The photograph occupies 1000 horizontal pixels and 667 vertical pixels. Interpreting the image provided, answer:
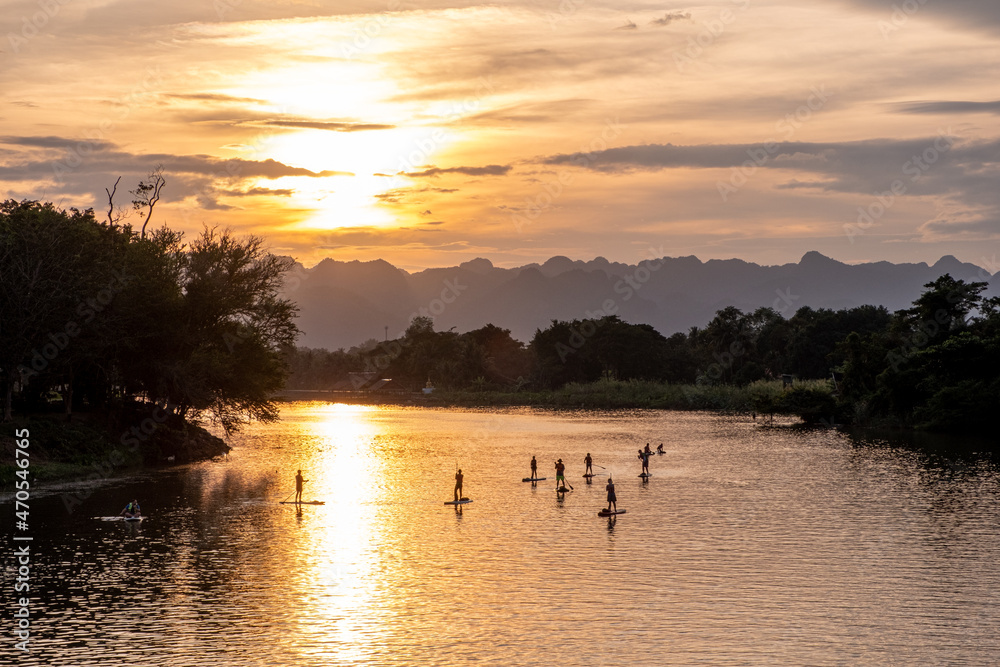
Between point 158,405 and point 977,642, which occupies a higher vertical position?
point 158,405

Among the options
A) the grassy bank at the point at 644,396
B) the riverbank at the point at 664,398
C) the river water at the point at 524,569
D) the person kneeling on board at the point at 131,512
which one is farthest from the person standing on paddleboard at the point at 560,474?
the grassy bank at the point at 644,396

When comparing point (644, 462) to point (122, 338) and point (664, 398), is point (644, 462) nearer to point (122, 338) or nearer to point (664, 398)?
point (122, 338)

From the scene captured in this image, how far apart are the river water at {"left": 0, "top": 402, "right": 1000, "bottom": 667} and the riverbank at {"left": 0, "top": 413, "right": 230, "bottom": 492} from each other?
8.68ft

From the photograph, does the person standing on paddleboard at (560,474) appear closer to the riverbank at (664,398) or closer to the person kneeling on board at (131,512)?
the person kneeling on board at (131,512)

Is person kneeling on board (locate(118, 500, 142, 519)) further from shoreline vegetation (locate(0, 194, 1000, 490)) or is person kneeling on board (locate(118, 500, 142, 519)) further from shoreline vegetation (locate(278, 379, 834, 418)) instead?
shoreline vegetation (locate(278, 379, 834, 418))

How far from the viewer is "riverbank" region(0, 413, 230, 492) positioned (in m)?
59.5

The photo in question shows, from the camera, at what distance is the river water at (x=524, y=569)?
89.9 feet

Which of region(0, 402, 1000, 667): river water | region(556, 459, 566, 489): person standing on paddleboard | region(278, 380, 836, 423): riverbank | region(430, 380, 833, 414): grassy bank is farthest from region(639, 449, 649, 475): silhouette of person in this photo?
region(430, 380, 833, 414): grassy bank

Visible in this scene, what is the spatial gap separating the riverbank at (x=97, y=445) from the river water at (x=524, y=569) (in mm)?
2647

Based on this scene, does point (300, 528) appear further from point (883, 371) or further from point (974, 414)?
point (883, 371)

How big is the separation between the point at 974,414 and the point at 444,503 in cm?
6497

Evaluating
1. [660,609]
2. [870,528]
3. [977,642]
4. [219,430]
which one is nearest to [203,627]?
[660,609]

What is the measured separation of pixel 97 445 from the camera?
2667 inches

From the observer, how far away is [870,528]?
45.4m
